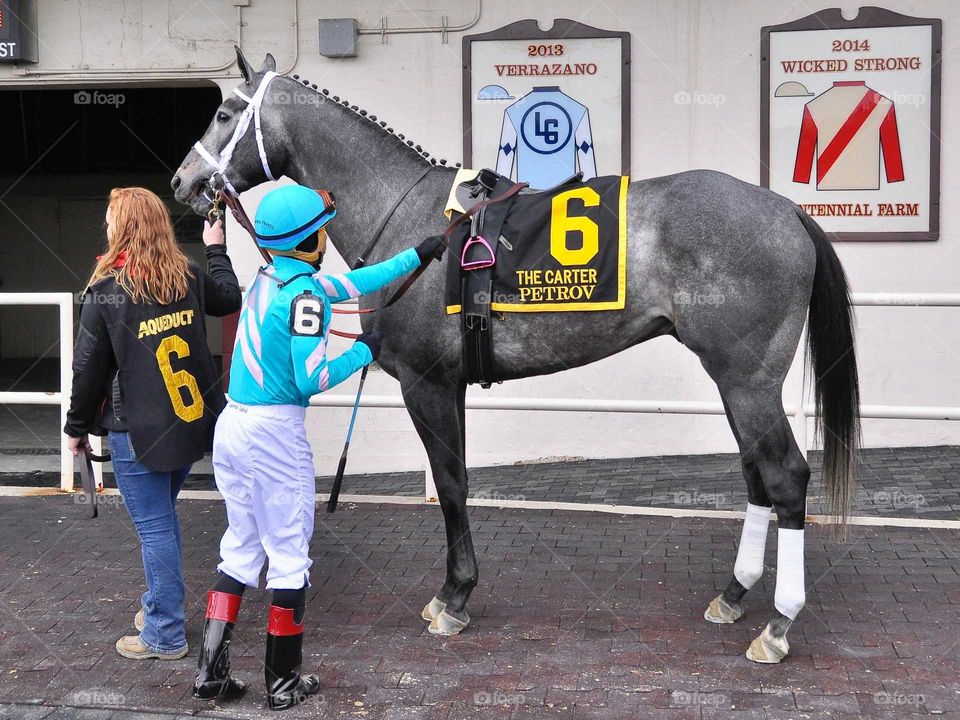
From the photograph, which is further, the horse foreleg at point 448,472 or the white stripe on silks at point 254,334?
the horse foreleg at point 448,472

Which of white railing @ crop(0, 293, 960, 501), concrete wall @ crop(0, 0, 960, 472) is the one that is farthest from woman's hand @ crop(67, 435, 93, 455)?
concrete wall @ crop(0, 0, 960, 472)

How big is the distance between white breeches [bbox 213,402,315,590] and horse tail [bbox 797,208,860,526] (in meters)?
2.21

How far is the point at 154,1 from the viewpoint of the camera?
823 cm

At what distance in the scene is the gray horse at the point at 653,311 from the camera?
13.9 feet

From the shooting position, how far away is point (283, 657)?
12.2 ft

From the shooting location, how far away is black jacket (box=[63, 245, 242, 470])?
163 inches

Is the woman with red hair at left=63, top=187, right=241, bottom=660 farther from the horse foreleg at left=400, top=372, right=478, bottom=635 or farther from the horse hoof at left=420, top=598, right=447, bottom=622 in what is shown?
the horse hoof at left=420, top=598, right=447, bottom=622

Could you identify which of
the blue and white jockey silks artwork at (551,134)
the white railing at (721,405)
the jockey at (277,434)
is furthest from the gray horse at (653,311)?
the blue and white jockey silks artwork at (551,134)

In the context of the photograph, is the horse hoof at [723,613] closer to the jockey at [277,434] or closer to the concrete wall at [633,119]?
the jockey at [277,434]

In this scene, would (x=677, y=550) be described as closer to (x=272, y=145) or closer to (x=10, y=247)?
(x=272, y=145)

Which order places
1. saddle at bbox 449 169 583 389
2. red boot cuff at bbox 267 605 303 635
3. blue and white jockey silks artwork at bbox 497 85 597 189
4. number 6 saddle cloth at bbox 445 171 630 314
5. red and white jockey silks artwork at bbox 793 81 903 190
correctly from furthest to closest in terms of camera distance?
1. blue and white jockey silks artwork at bbox 497 85 597 189
2. red and white jockey silks artwork at bbox 793 81 903 190
3. saddle at bbox 449 169 583 389
4. number 6 saddle cloth at bbox 445 171 630 314
5. red boot cuff at bbox 267 605 303 635

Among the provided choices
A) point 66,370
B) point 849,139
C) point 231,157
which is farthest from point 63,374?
point 849,139

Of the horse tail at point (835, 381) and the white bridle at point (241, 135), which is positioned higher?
the white bridle at point (241, 135)

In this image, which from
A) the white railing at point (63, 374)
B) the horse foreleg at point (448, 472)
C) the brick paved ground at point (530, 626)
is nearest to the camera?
the brick paved ground at point (530, 626)
